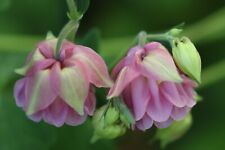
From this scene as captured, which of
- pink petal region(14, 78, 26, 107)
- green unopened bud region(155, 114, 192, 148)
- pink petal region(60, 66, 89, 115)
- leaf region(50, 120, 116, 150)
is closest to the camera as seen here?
pink petal region(60, 66, 89, 115)

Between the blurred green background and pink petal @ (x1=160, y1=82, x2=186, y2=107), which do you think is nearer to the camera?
pink petal @ (x1=160, y1=82, x2=186, y2=107)

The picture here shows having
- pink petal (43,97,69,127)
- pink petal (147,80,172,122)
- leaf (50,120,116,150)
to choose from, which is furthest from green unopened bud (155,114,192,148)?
pink petal (43,97,69,127)

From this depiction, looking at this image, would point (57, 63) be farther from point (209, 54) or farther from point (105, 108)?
point (209, 54)

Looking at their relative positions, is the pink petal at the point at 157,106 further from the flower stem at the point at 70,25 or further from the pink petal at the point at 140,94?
the flower stem at the point at 70,25

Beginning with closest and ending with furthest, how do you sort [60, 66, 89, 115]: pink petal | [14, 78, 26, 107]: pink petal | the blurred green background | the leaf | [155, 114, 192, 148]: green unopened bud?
[60, 66, 89, 115]: pink petal
[14, 78, 26, 107]: pink petal
[155, 114, 192, 148]: green unopened bud
the leaf
the blurred green background

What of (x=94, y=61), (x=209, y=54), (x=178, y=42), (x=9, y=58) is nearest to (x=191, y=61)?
(x=178, y=42)

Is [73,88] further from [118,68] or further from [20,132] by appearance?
[20,132]

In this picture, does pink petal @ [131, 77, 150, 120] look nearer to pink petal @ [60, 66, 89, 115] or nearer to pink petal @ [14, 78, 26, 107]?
pink petal @ [60, 66, 89, 115]
